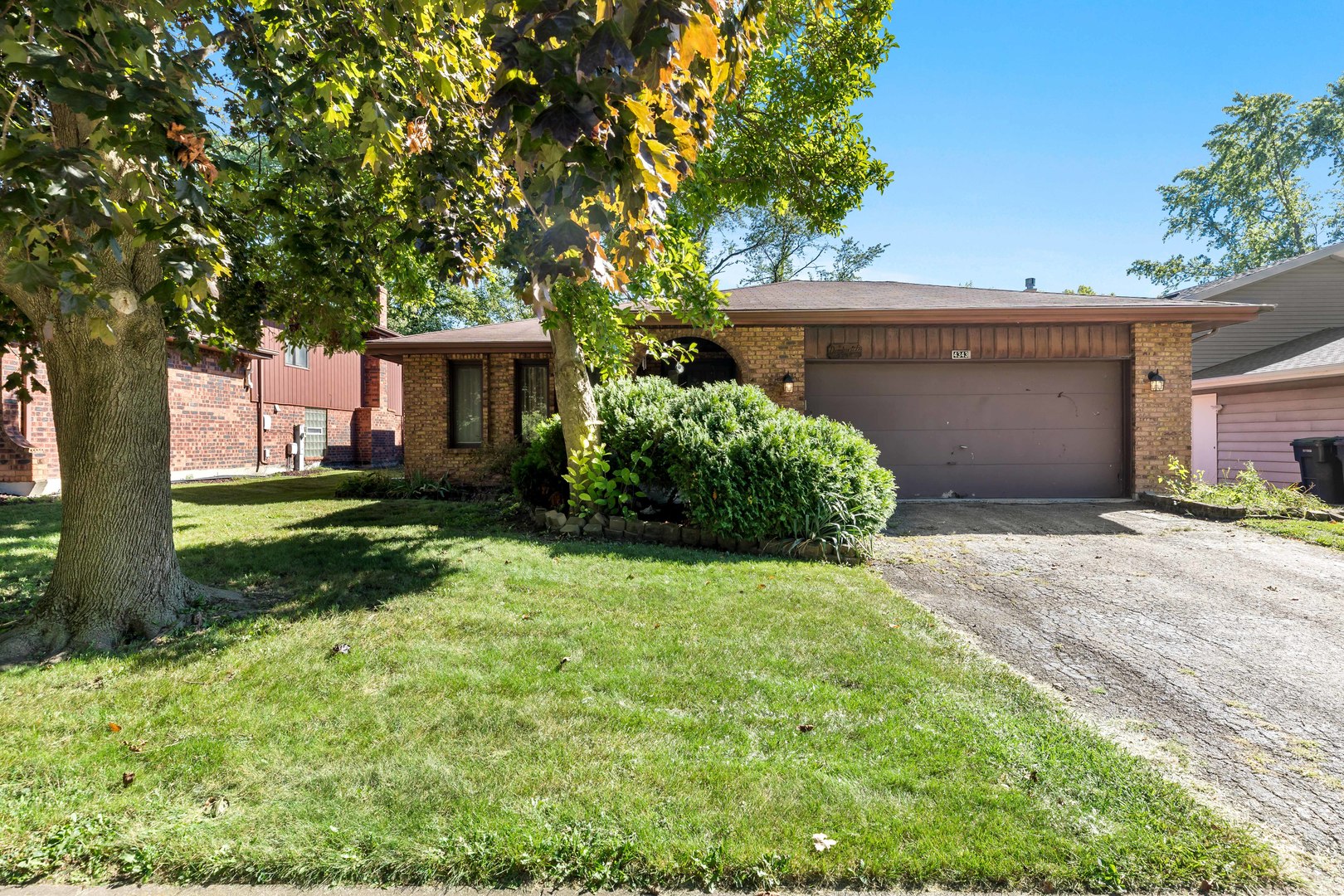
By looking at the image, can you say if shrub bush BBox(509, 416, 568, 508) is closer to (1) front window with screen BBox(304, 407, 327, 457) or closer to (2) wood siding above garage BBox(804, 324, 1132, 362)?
(2) wood siding above garage BBox(804, 324, 1132, 362)

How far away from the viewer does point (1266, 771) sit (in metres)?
2.43

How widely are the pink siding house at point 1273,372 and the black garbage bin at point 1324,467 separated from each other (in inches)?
35.2

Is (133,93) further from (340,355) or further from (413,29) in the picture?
(340,355)

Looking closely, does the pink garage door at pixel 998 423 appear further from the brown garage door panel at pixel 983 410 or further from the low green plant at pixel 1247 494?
the low green plant at pixel 1247 494

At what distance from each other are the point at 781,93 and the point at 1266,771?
8230 millimetres

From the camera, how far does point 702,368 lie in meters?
11.3

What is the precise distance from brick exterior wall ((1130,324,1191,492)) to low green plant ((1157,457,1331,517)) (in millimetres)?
228

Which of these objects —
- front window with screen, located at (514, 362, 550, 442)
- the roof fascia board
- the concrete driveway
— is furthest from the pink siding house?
front window with screen, located at (514, 362, 550, 442)

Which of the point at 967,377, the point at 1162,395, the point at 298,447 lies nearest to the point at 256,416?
the point at 298,447

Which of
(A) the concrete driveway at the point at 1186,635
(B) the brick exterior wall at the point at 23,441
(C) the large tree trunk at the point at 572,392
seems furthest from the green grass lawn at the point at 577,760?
(B) the brick exterior wall at the point at 23,441

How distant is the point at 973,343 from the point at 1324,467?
18.9ft

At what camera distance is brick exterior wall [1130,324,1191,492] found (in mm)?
9711

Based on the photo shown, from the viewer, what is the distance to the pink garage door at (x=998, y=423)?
10133mm

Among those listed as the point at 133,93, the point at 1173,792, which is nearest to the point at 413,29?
the point at 133,93
